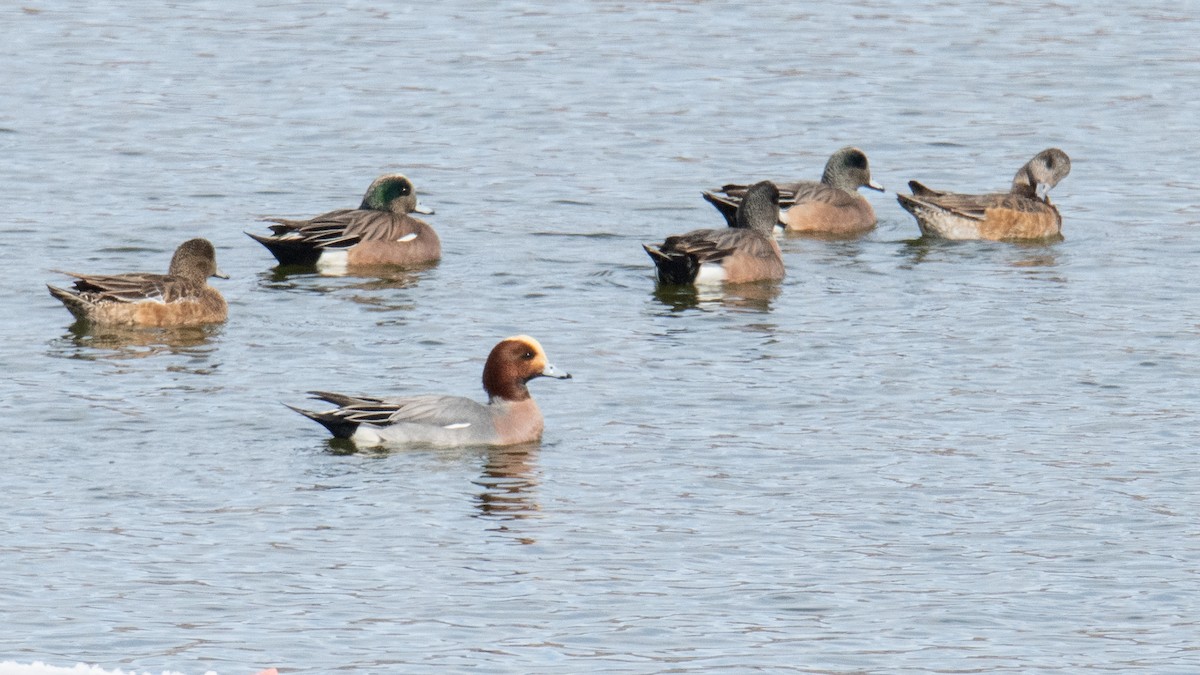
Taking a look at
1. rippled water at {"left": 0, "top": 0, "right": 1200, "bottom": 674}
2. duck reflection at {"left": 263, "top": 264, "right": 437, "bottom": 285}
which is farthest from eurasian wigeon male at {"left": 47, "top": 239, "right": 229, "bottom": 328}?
duck reflection at {"left": 263, "top": 264, "right": 437, "bottom": 285}

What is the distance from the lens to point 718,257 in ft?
61.6

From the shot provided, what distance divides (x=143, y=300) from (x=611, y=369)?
3.80 m

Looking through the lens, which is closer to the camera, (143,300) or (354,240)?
(143,300)

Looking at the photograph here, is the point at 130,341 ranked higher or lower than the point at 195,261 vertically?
lower

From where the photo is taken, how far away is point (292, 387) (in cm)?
1477

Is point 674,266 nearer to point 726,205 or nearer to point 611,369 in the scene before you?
point 726,205

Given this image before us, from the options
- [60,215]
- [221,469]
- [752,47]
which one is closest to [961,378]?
[221,469]

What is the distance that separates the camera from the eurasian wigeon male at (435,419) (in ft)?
44.1

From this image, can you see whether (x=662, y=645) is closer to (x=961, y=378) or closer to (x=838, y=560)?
(x=838, y=560)

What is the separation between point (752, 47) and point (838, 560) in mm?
18895

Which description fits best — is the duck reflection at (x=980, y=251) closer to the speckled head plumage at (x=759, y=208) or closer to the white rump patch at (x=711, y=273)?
the speckled head plumage at (x=759, y=208)

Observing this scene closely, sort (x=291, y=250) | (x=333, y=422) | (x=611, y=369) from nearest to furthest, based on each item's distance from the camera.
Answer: (x=333, y=422)
(x=611, y=369)
(x=291, y=250)

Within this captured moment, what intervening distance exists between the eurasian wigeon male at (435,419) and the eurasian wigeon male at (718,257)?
4801 millimetres

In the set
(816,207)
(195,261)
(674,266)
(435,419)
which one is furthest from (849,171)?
(435,419)
